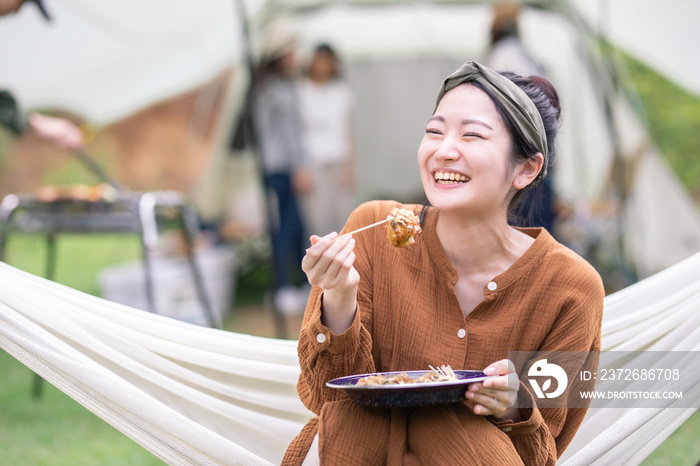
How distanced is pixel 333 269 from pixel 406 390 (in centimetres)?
24

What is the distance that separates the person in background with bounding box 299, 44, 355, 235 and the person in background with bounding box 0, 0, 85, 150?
2.48 m

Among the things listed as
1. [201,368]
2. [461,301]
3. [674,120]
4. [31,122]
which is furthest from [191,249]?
[674,120]

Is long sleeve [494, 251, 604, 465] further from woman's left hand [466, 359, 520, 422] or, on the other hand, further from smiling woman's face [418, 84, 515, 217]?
smiling woman's face [418, 84, 515, 217]

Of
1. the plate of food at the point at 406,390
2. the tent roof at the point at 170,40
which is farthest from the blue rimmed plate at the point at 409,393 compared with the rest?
the tent roof at the point at 170,40

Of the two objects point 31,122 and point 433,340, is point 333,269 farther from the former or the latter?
point 31,122

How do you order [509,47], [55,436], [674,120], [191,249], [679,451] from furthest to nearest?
[674,120]
[509,47]
[191,249]
[55,436]
[679,451]

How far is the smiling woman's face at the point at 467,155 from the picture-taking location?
4.53ft

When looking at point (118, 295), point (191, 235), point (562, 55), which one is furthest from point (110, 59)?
point (562, 55)

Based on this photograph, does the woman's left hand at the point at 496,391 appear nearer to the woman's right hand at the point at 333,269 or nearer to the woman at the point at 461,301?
the woman at the point at 461,301

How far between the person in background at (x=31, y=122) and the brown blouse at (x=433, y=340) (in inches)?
63.8

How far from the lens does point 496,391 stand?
3.94 feet

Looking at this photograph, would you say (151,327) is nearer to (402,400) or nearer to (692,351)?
(402,400)

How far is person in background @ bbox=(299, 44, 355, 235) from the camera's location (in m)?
5.18

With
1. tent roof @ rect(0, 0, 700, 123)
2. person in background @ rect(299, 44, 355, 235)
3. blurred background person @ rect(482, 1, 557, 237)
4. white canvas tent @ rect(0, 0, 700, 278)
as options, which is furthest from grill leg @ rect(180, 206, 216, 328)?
person in background @ rect(299, 44, 355, 235)
